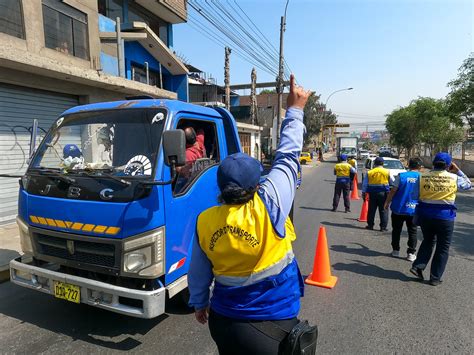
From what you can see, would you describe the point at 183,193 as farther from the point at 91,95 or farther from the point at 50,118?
the point at 91,95

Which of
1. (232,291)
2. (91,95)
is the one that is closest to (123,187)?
(232,291)

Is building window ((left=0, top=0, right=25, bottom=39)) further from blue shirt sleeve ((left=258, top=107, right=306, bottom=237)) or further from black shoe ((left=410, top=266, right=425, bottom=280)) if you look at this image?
black shoe ((left=410, top=266, right=425, bottom=280))

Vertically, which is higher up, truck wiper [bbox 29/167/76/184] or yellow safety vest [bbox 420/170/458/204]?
truck wiper [bbox 29/167/76/184]

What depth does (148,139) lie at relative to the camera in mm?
3158

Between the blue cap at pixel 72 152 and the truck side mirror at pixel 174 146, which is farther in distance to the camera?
the blue cap at pixel 72 152

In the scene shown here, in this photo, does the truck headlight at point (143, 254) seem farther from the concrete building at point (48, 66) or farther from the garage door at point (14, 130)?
the garage door at point (14, 130)

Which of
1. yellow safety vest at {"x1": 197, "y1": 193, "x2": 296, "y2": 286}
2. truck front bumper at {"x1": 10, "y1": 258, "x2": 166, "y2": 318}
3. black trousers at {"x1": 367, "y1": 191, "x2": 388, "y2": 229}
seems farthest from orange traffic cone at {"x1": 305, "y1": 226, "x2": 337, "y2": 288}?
black trousers at {"x1": 367, "y1": 191, "x2": 388, "y2": 229}

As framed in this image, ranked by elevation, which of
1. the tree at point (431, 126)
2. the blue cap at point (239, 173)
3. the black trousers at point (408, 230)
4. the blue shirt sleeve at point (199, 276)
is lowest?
the black trousers at point (408, 230)

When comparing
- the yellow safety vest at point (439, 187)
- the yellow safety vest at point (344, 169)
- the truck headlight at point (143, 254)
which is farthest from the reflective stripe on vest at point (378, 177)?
the truck headlight at point (143, 254)

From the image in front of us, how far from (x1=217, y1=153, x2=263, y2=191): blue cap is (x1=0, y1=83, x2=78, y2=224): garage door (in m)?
6.87

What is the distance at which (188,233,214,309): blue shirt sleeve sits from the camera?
5.67ft

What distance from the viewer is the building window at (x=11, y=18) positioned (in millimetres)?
7301

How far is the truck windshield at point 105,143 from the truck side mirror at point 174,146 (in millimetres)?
346

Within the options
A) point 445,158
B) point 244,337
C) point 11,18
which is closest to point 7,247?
point 11,18
